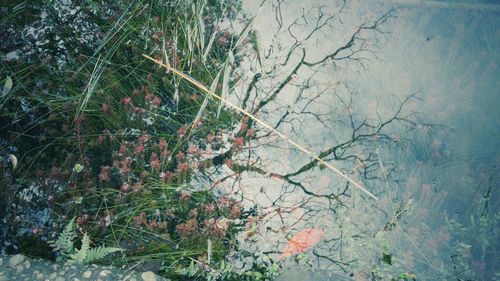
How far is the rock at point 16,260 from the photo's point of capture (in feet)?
6.46

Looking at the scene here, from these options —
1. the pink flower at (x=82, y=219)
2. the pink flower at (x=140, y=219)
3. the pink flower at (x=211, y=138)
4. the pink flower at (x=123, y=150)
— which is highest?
the pink flower at (x=211, y=138)

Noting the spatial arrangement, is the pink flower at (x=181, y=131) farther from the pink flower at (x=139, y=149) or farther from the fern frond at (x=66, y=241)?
the fern frond at (x=66, y=241)

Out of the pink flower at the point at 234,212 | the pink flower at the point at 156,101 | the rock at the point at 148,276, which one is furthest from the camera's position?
the pink flower at the point at 156,101

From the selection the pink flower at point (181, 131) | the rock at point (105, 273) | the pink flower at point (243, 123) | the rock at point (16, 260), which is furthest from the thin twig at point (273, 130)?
the rock at point (16, 260)

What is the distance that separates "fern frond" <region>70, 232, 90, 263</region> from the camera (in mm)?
1981

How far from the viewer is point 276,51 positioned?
281cm

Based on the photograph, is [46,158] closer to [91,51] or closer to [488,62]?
[91,51]

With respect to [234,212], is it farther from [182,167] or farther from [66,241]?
[66,241]

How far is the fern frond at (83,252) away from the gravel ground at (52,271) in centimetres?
4

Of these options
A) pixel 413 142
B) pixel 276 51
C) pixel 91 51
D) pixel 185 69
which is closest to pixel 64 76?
pixel 91 51

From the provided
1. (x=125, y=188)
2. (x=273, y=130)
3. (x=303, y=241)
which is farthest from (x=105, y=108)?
(x=303, y=241)

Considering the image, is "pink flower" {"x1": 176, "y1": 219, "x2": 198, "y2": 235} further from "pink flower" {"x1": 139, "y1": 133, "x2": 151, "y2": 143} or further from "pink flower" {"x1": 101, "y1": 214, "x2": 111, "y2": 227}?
"pink flower" {"x1": 139, "y1": 133, "x2": 151, "y2": 143}

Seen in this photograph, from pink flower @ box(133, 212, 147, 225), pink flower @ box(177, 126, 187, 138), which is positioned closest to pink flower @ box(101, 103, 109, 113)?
pink flower @ box(177, 126, 187, 138)

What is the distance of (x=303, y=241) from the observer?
2434 millimetres
